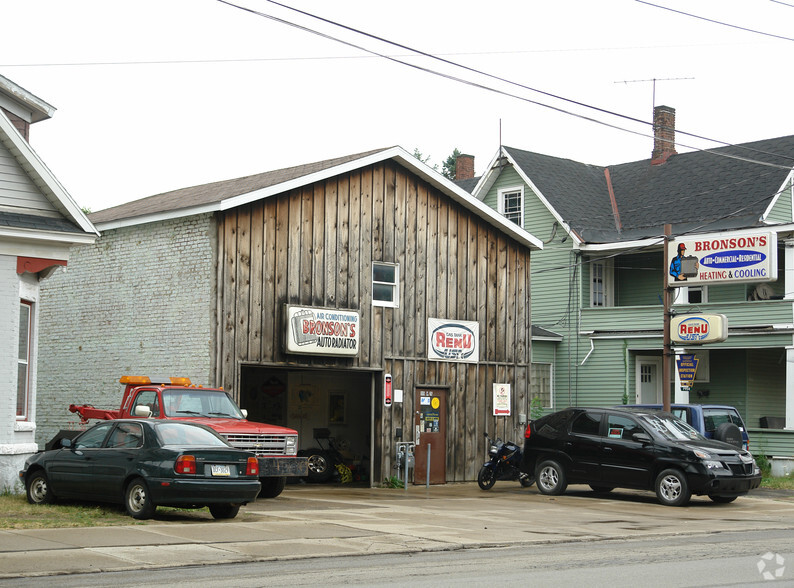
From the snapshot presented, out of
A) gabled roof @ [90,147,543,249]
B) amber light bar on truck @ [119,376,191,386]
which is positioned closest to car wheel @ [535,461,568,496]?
gabled roof @ [90,147,543,249]

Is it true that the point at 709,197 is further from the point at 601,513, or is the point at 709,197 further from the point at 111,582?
the point at 111,582

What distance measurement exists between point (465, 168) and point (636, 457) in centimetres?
2543

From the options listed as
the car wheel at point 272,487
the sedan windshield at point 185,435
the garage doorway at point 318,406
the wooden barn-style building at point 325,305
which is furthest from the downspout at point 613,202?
the sedan windshield at point 185,435

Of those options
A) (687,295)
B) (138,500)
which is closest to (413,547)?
(138,500)

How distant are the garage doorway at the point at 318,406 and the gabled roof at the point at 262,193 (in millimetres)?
4765

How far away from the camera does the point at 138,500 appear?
1457 cm

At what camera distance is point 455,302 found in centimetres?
2588

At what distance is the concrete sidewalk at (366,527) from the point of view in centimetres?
1152

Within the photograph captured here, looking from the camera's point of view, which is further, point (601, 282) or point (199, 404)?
point (601, 282)

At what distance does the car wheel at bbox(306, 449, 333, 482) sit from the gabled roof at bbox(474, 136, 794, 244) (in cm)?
1270

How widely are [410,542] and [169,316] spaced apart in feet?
34.8

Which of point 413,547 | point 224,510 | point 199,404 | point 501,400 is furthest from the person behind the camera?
point 501,400

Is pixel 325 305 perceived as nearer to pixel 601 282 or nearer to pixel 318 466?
pixel 318 466

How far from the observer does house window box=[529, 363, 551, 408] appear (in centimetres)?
3434
